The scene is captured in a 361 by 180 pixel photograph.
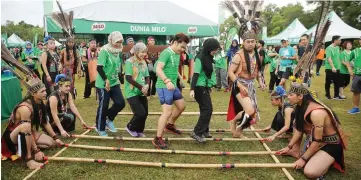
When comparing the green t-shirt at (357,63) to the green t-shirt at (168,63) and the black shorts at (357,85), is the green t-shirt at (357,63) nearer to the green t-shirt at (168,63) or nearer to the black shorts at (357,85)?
the black shorts at (357,85)

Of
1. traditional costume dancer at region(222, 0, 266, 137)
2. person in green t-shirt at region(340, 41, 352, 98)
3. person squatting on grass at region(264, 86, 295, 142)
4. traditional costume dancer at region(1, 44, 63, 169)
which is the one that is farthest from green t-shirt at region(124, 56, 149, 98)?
person in green t-shirt at region(340, 41, 352, 98)

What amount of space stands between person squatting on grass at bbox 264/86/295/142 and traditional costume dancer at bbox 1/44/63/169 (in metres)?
3.64

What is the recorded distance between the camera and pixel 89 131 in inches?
228

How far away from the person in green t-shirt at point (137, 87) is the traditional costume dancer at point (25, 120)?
1502 mm

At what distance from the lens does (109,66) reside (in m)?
5.30

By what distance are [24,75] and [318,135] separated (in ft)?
13.5

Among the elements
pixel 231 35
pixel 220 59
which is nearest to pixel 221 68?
pixel 220 59

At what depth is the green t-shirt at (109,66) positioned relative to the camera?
17.0 feet

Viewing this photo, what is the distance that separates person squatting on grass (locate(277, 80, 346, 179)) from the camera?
360 centimetres

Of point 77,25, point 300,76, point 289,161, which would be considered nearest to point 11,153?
point 289,161

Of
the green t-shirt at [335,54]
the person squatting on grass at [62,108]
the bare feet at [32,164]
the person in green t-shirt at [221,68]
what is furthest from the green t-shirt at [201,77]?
the person in green t-shirt at [221,68]

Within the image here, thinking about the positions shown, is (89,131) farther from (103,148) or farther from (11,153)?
(11,153)

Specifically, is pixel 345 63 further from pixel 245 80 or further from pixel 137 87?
pixel 137 87

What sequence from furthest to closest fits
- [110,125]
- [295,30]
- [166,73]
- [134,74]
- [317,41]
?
[295,30], [110,125], [134,74], [166,73], [317,41]
